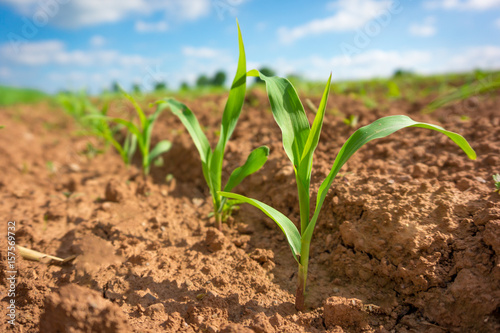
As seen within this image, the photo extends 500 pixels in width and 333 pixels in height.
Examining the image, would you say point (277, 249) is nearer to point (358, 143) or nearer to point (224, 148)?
point (224, 148)

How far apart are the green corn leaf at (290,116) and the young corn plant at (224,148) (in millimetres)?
207

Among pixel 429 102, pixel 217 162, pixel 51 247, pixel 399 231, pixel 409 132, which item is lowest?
pixel 51 247

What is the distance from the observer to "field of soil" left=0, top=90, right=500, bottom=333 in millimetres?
1210

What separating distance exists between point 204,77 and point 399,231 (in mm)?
7438

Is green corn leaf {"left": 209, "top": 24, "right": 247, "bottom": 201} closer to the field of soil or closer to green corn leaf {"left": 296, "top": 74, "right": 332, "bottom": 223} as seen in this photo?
the field of soil

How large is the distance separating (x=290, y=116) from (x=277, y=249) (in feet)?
2.43

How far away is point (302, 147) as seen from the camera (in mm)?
1254

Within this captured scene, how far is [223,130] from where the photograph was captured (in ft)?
5.30

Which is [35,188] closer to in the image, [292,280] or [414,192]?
[292,280]

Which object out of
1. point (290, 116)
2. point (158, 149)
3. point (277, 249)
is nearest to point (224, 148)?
point (290, 116)

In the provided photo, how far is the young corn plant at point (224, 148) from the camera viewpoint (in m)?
1.47

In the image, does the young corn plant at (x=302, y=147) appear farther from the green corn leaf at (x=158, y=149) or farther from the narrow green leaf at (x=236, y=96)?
the green corn leaf at (x=158, y=149)

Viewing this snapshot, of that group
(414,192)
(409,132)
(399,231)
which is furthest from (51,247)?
(409,132)

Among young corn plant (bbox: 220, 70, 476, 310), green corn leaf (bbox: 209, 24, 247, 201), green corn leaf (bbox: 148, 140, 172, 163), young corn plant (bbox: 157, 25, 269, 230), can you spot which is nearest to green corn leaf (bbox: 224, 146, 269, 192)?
young corn plant (bbox: 157, 25, 269, 230)
